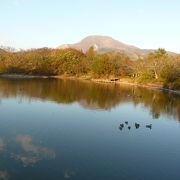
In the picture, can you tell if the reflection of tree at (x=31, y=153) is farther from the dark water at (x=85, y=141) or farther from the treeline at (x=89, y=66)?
the treeline at (x=89, y=66)

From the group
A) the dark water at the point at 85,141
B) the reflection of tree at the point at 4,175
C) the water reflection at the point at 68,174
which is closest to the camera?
the reflection of tree at the point at 4,175

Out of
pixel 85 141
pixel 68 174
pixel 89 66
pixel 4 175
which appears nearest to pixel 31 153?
pixel 4 175

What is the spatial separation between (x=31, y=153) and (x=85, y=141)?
4.62 meters

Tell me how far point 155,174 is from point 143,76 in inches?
2157

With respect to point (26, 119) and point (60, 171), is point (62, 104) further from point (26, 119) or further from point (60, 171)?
point (60, 171)

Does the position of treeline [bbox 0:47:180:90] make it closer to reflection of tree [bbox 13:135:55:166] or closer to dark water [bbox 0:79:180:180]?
dark water [bbox 0:79:180:180]

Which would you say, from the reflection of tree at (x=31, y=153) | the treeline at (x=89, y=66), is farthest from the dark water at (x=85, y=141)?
the treeline at (x=89, y=66)

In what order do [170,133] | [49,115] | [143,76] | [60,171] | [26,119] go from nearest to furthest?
[60,171] → [170,133] → [26,119] → [49,115] → [143,76]

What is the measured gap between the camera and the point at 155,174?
14.9 m

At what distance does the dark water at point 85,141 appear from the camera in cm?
1463

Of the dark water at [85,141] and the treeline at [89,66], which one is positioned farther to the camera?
the treeline at [89,66]

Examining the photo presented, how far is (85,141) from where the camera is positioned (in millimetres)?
20062

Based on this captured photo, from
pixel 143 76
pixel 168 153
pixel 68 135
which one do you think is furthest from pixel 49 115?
pixel 143 76

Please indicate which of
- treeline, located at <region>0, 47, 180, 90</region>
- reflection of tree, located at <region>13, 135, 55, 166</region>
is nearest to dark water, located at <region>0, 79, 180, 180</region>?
reflection of tree, located at <region>13, 135, 55, 166</region>
